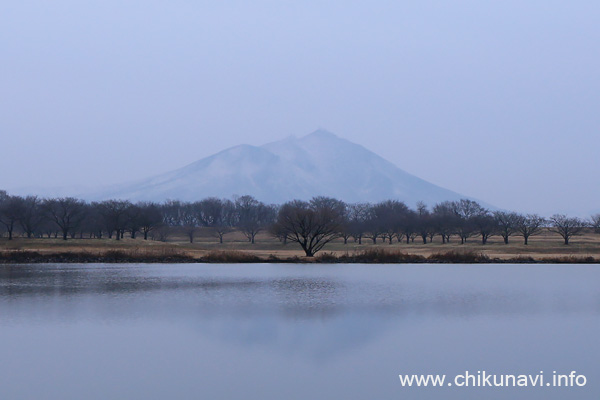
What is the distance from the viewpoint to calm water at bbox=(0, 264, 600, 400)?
16094mm

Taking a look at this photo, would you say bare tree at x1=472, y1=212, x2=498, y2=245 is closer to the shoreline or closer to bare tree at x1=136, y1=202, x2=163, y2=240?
the shoreline

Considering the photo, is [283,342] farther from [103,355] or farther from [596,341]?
[596,341]

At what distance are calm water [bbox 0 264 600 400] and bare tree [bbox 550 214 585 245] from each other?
76770mm

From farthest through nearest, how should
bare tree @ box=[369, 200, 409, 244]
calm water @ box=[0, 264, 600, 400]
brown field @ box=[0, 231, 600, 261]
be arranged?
bare tree @ box=[369, 200, 409, 244] → brown field @ box=[0, 231, 600, 261] → calm water @ box=[0, 264, 600, 400]

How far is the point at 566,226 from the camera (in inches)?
4520

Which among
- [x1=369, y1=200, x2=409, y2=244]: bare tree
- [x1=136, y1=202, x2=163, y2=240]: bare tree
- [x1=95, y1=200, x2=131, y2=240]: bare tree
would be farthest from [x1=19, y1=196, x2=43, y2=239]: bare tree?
[x1=369, y1=200, x2=409, y2=244]: bare tree

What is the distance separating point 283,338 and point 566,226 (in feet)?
340

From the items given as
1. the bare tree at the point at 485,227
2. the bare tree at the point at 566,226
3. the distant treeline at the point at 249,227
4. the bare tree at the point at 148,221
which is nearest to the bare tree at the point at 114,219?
the distant treeline at the point at 249,227

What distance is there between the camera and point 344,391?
51.5ft

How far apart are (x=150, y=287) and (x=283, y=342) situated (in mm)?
21161

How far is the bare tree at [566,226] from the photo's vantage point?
374 feet

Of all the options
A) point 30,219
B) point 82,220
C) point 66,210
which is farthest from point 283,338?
point 82,220

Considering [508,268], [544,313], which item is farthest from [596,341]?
[508,268]

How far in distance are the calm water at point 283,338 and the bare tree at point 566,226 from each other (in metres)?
76.8
